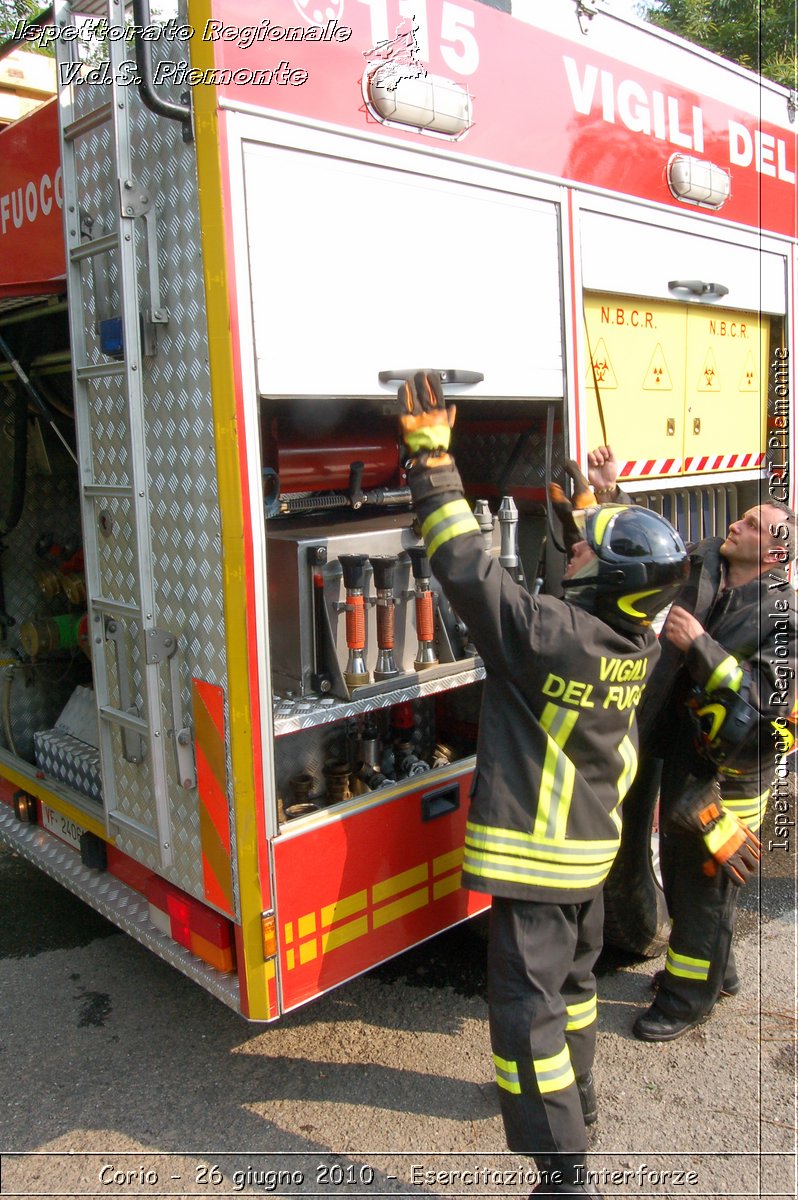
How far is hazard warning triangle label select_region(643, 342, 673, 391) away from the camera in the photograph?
12.5ft

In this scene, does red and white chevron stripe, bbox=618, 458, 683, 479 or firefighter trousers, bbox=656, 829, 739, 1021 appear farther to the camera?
red and white chevron stripe, bbox=618, 458, 683, 479

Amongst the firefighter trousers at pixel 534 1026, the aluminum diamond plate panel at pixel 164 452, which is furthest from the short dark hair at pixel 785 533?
the aluminum diamond plate panel at pixel 164 452

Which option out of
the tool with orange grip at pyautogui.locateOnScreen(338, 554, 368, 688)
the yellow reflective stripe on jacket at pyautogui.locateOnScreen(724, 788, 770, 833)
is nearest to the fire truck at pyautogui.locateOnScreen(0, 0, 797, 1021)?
the tool with orange grip at pyautogui.locateOnScreen(338, 554, 368, 688)

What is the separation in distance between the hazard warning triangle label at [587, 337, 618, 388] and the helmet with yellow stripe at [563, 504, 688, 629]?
1101 mm

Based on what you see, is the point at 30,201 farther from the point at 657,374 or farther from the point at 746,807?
the point at 746,807

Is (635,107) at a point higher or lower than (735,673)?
higher

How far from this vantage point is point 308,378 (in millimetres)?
2385

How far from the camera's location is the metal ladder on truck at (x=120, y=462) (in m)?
2.45

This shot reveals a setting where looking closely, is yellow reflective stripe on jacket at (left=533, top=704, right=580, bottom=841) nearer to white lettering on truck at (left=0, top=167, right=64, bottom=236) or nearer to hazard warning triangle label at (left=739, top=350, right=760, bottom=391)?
white lettering on truck at (left=0, top=167, right=64, bottom=236)

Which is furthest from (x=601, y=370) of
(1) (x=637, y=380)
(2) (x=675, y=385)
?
(2) (x=675, y=385)

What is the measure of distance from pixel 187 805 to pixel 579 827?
1.06 meters

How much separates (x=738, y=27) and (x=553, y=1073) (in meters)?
17.5

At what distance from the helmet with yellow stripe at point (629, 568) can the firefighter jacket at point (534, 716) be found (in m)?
0.06

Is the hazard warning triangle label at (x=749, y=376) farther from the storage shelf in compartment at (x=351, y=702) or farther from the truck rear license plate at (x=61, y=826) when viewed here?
the truck rear license plate at (x=61, y=826)
